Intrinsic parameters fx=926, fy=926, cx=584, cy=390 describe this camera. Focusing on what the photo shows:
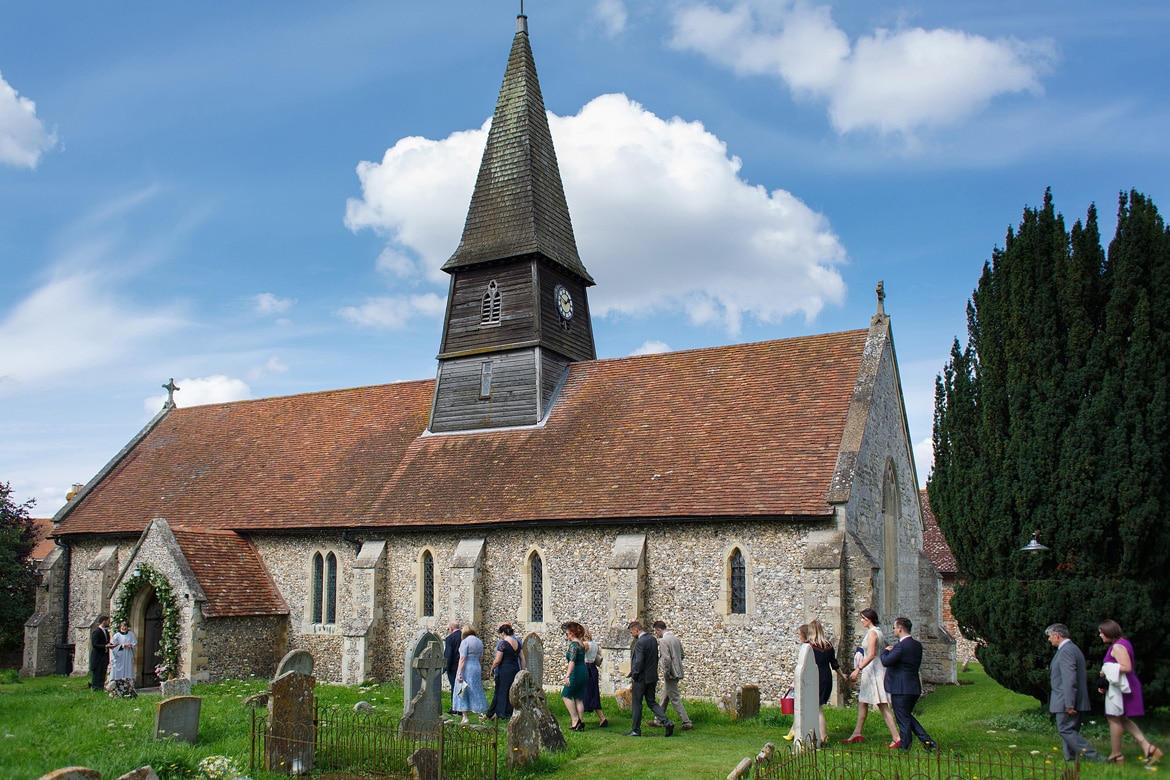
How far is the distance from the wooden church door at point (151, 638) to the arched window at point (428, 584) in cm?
663

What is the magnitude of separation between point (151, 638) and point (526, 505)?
1046cm

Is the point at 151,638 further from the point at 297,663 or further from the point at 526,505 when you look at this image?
the point at 297,663

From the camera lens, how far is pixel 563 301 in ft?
85.3

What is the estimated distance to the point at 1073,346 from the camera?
47.8 feet

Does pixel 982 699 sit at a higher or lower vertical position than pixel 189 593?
lower

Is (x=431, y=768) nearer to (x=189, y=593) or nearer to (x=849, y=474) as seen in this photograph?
(x=849, y=474)

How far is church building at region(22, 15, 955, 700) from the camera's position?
1864 centimetres

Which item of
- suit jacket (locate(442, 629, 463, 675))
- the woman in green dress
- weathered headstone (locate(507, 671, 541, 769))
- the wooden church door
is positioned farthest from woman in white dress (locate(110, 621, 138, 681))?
weathered headstone (locate(507, 671, 541, 769))

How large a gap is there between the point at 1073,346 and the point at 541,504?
1126 centimetres

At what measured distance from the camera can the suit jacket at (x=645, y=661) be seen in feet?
46.1

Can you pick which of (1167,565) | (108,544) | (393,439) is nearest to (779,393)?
(1167,565)

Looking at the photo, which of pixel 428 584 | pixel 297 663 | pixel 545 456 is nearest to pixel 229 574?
pixel 428 584

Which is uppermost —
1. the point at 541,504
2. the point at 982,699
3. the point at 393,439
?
the point at 393,439

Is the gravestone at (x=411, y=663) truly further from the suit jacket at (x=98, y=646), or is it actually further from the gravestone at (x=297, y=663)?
the suit jacket at (x=98, y=646)
